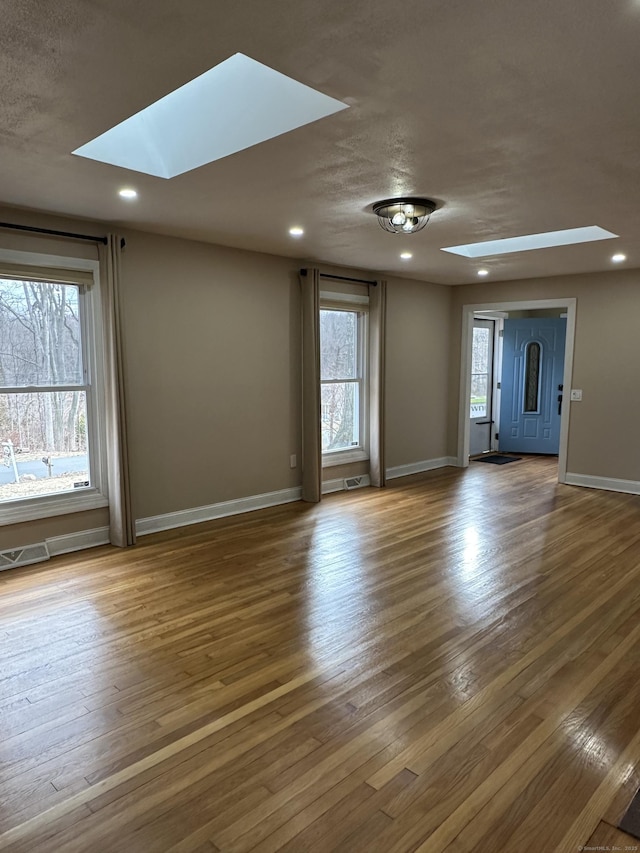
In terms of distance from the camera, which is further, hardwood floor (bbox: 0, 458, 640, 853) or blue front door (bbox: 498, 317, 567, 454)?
blue front door (bbox: 498, 317, 567, 454)

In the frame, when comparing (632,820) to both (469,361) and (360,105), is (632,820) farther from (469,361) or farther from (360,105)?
(469,361)

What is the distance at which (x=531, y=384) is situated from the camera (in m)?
8.67

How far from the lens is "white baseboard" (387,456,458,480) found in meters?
Answer: 7.15

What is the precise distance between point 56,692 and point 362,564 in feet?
7.19

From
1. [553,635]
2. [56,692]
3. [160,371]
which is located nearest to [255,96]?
[160,371]

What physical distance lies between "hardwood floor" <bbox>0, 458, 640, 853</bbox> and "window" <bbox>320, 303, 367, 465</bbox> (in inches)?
80.6

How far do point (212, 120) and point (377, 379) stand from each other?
394 centimetres

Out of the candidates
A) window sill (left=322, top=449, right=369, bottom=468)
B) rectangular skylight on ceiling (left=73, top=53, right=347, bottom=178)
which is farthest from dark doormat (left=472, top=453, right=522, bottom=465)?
rectangular skylight on ceiling (left=73, top=53, right=347, bottom=178)

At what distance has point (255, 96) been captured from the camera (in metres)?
2.59

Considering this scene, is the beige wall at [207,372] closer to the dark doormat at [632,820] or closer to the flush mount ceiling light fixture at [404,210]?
the flush mount ceiling light fixture at [404,210]

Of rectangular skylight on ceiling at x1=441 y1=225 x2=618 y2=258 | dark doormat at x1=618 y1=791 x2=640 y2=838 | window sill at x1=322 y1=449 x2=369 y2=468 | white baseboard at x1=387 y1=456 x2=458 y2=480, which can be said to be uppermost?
rectangular skylight on ceiling at x1=441 y1=225 x2=618 y2=258

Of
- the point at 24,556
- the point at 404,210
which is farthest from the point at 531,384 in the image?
the point at 24,556

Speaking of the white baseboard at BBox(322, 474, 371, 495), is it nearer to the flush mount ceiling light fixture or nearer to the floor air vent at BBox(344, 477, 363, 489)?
the floor air vent at BBox(344, 477, 363, 489)

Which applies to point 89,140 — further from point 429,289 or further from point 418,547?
point 429,289
